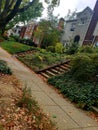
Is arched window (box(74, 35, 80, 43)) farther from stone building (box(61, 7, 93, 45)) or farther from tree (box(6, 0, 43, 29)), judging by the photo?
tree (box(6, 0, 43, 29))

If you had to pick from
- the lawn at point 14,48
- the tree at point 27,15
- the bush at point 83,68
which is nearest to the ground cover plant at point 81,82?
the bush at point 83,68

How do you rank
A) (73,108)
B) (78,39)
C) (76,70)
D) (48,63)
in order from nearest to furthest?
(73,108) → (76,70) → (48,63) → (78,39)

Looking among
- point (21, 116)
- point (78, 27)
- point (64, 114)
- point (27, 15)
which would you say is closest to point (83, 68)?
point (64, 114)

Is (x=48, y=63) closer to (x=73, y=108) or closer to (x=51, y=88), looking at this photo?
(x=51, y=88)

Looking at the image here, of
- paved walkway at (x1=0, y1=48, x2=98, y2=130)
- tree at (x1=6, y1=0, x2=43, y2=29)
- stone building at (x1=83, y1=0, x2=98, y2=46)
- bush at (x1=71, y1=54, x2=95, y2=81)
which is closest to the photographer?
paved walkway at (x1=0, y1=48, x2=98, y2=130)

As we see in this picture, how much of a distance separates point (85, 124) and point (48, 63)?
10.2 meters

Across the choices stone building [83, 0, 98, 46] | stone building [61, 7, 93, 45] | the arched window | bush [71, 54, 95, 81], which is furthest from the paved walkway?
the arched window

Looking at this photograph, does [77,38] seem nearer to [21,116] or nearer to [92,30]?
[92,30]

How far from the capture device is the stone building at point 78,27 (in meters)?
30.8

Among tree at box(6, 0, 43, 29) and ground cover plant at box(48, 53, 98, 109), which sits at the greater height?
tree at box(6, 0, 43, 29)

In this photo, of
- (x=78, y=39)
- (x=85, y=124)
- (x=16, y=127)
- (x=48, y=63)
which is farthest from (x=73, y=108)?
(x=78, y=39)

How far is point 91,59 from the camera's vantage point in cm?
1202

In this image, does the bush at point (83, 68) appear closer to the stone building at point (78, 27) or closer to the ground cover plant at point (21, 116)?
the ground cover plant at point (21, 116)

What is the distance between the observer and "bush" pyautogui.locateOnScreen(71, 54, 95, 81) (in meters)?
11.1
